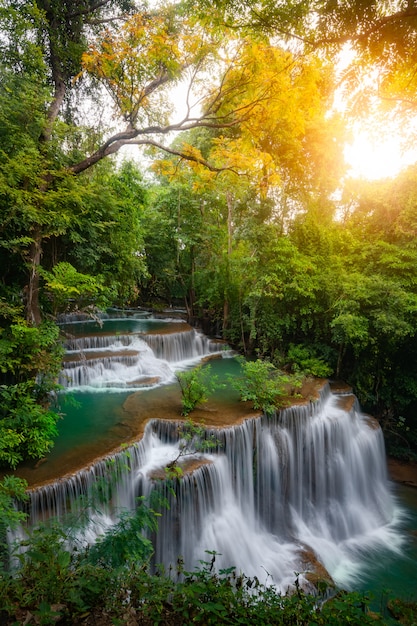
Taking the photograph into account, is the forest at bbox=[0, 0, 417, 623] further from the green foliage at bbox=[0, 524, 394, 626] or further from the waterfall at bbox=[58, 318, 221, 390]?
the green foliage at bbox=[0, 524, 394, 626]

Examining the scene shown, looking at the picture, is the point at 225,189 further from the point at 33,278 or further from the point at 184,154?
the point at 33,278

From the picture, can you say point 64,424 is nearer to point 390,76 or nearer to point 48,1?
point 390,76

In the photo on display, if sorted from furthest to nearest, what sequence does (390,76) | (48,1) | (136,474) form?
(48,1) → (136,474) → (390,76)

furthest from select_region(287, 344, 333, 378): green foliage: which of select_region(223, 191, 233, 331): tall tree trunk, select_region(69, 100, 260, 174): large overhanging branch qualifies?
select_region(69, 100, 260, 174): large overhanging branch

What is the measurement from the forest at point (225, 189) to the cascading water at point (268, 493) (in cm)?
144

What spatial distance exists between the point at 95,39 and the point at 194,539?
10.9 meters

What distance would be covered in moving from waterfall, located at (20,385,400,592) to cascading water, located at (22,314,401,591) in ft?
0.06

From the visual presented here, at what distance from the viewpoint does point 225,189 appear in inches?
522

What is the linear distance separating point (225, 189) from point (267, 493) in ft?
34.5

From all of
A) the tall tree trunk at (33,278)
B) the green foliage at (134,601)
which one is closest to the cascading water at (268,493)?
the green foliage at (134,601)

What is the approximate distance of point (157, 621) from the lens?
2330 millimetres

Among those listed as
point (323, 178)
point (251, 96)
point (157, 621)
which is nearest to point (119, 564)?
point (157, 621)

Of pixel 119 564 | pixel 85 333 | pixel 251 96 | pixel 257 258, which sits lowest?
pixel 119 564

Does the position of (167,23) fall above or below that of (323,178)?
above
